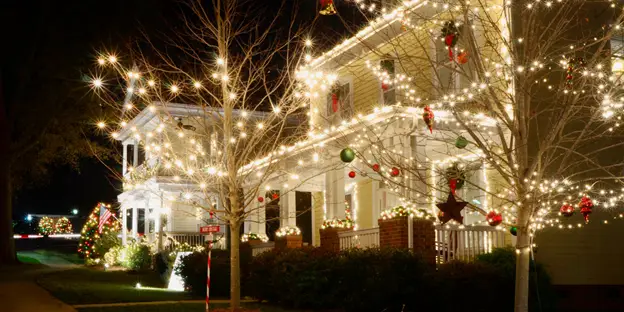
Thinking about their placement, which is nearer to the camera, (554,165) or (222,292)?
(554,165)

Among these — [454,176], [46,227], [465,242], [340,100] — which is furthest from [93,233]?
[46,227]

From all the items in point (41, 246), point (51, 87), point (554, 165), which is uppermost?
point (51, 87)

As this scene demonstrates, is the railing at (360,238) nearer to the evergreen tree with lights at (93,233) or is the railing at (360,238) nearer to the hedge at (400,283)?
the hedge at (400,283)

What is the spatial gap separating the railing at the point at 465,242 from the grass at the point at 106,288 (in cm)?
632

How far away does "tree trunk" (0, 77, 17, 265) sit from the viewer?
3033 cm

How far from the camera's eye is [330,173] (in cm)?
1820

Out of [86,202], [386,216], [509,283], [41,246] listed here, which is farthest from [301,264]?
[86,202]

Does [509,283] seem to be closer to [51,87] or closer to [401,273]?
[401,273]

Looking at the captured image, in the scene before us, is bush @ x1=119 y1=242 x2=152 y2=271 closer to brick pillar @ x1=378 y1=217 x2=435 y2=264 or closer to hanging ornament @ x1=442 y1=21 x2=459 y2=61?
brick pillar @ x1=378 y1=217 x2=435 y2=264

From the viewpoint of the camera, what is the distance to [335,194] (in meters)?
17.9

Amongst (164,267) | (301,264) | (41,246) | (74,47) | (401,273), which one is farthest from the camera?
(41,246)

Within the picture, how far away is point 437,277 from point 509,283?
4.97 feet

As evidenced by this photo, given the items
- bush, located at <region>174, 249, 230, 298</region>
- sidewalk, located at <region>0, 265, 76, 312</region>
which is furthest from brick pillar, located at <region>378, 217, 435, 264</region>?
sidewalk, located at <region>0, 265, 76, 312</region>

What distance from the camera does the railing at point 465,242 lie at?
46.3 feet
